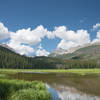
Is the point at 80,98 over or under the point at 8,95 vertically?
under

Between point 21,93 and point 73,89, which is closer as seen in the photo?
point 21,93

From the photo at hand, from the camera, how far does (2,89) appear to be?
20312 mm

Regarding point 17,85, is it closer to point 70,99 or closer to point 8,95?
point 8,95

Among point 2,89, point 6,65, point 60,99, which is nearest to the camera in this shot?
point 2,89

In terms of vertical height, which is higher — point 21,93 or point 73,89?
point 21,93

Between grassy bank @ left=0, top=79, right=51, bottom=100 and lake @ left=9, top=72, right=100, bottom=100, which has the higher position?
grassy bank @ left=0, top=79, right=51, bottom=100

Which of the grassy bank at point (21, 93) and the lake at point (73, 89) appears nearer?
the grassy bank at point (21, 93)

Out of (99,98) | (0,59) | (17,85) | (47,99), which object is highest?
(0,59)

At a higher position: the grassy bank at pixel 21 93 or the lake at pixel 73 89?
the grassy bank at pixel 21 93

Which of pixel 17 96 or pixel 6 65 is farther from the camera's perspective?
pixel 6 65

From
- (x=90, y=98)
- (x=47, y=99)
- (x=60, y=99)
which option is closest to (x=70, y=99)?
(x=60, y=99)

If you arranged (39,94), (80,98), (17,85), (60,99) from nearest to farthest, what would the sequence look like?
1. (39,94)
2. (17,85)
3. (60,99)
4. (80,98)

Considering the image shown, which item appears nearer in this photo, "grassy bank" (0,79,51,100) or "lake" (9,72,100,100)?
"grassy bank" (0,79,51,100)

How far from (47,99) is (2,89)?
6810 millimetres
